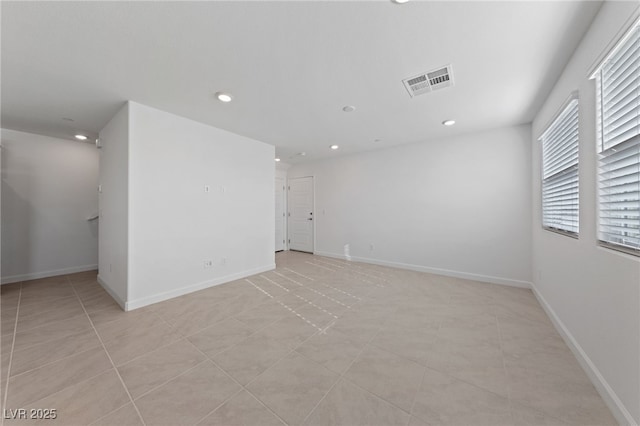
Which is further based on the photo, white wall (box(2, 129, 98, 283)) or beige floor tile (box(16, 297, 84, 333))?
white wall (box(2, 129, 98, 283))

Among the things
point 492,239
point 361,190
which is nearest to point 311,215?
point 361,190

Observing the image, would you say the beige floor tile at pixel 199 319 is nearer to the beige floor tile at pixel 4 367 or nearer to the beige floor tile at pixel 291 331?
the beige floor tile at pixel 291 331

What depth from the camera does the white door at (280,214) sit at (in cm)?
639

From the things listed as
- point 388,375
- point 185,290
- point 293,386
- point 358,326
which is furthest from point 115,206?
point 388,375

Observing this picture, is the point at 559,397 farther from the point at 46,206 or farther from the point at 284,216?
the point at 46,206

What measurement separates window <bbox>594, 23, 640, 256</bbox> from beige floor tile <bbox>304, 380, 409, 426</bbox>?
164 cm

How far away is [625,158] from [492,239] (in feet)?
8.74

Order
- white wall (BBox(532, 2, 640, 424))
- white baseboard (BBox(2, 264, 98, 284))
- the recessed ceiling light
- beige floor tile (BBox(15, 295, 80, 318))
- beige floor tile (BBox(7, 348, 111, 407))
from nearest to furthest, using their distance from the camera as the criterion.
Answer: white wall (BBox(532, 2, 640, 424)) < beige floor tile (BBox(7, 348, 111, 407)) < the recessed ceiling light < beige floor tile (BBox(15, 295, 80, 318)) < white baseboard (BBox(2, 264, 98, 284))

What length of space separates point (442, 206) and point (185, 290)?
4.48 metres

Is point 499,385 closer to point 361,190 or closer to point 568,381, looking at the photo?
point 568,381

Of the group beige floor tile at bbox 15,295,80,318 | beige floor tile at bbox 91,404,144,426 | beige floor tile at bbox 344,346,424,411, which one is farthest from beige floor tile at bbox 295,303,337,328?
beige floor tile at bbox 15,295,80,318

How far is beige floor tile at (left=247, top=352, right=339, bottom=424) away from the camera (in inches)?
53.4

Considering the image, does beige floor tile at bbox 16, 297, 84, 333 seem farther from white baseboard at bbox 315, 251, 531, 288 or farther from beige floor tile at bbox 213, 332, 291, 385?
white baseboard at bbox 315, 251, 531, 288

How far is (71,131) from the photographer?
12.0 ft
